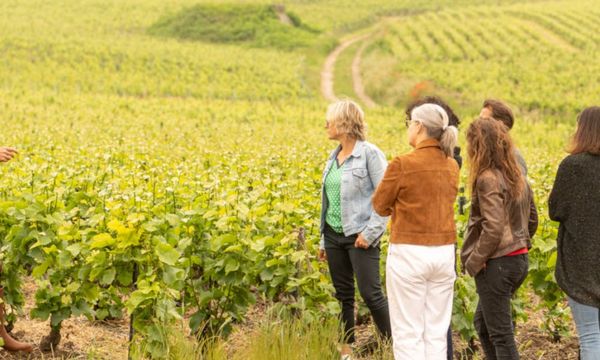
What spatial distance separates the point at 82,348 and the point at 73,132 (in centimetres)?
1384

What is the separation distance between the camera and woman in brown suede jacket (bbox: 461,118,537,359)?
5.11m

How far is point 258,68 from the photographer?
50.1m

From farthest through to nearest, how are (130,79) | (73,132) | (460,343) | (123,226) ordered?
(130,79) < (73,132) < (460,343) < (123,226)

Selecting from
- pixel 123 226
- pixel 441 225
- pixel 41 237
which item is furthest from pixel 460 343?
pixel 41 237

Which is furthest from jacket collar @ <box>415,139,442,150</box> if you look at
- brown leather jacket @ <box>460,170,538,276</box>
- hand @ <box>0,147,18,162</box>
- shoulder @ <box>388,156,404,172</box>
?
hand @ <box>0,147,18,162</box>

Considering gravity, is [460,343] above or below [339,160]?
below

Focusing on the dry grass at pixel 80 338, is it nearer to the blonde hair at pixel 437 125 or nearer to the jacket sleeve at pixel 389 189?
the jacket sleeve at pixel 389 189

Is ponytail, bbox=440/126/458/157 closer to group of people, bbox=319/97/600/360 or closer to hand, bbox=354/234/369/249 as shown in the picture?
group of people, bbox=319/97/600/360

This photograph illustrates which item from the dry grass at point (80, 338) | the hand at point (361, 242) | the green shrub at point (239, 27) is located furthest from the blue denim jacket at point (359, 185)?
the green shrub at point (239, 27)

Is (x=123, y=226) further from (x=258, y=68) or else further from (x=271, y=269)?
(x=258, y=68)

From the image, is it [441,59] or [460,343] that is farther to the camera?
[441,59]

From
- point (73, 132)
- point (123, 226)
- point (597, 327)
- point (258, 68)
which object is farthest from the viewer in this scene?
point (258, 68)

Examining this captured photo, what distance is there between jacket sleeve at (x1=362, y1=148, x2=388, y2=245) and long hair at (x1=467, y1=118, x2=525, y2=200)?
0.76 metres

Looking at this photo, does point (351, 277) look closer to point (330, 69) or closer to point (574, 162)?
point (574, 162)
